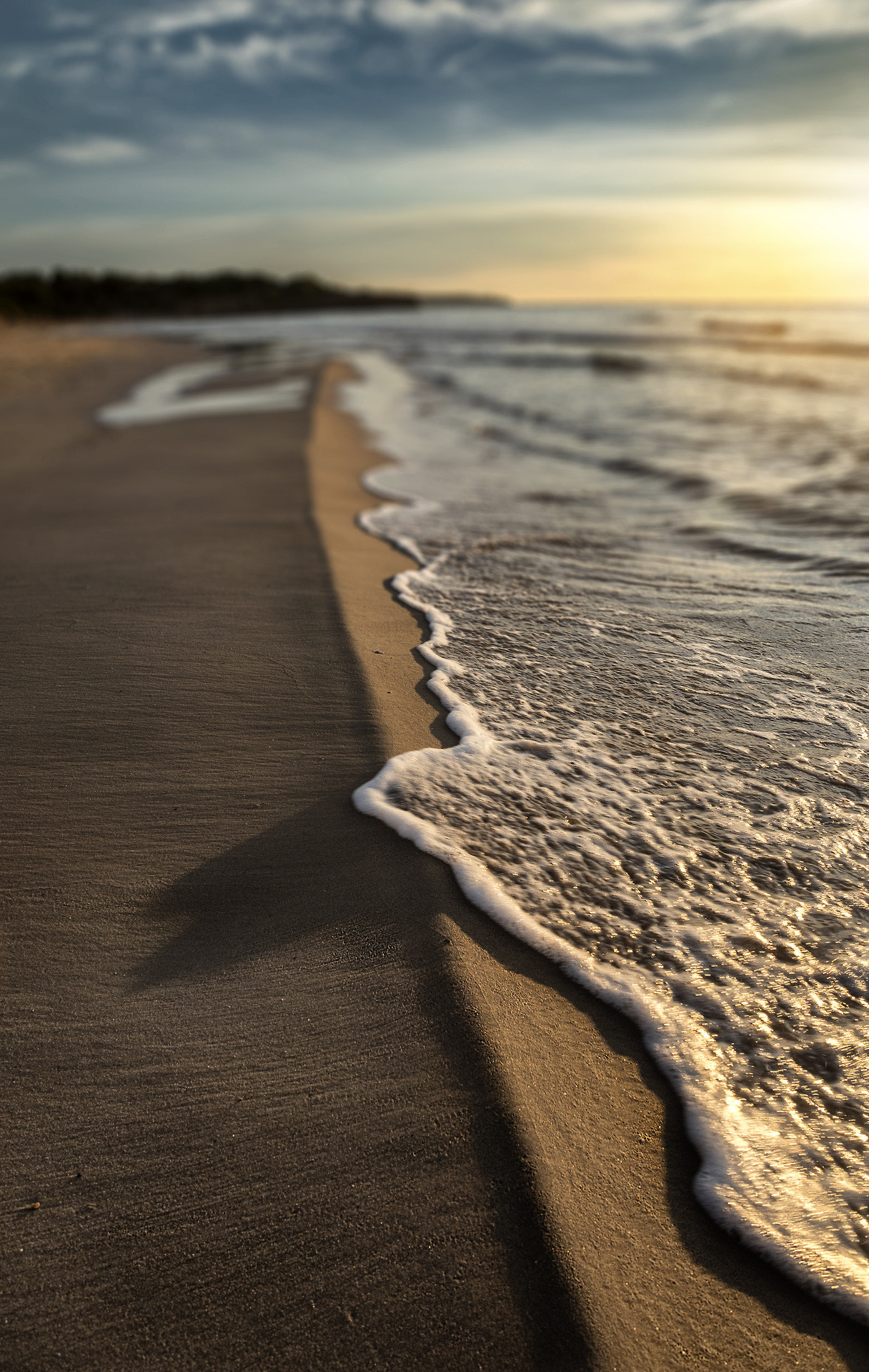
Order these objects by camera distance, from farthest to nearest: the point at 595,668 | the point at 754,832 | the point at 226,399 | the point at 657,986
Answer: the point at 226,399 < the point at 595,668 < the point at 754,832 < the point at 657,986

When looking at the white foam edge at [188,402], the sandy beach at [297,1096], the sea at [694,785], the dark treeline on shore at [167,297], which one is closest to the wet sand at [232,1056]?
the sandy beach at [297,1096]

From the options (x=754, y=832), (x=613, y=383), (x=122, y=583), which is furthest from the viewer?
(x=613, y=383)

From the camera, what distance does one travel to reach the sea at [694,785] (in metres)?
1.68

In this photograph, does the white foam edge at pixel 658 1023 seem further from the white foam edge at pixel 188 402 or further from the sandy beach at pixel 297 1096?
the white foam edge at pixel 188 402

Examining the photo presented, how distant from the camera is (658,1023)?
186 cm

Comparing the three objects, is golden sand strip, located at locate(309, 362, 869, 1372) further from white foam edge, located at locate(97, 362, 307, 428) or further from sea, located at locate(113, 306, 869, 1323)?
white foam edge, located at locate(97, 362, 307, 428)

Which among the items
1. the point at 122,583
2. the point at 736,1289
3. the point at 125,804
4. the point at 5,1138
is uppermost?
the point at 122,583

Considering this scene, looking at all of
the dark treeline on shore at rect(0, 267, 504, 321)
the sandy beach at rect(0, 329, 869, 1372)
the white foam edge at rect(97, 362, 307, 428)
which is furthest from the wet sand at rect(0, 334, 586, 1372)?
the dark treeline on shore at rect(0, 267, 504, 321)

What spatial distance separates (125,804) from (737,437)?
1089 cm

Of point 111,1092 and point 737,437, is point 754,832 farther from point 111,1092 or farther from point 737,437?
point 737,437

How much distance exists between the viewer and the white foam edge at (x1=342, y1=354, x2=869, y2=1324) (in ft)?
4.71

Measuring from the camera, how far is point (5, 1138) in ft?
4.97

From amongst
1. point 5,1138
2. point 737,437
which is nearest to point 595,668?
point 5,1138

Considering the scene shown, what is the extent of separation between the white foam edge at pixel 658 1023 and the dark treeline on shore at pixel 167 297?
214 feet
